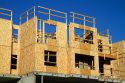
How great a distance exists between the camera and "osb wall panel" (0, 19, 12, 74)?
32844 mm

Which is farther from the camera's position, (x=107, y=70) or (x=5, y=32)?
(x=107, y=70)

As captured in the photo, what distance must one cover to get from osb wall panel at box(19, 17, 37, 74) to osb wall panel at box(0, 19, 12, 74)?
161 cm

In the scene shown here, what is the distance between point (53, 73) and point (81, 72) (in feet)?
15.1

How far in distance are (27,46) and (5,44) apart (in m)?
2.39

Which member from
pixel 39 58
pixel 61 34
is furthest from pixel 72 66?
pixel 39 58

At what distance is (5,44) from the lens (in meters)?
33.6

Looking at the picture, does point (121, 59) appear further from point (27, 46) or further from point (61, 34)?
point (27, 46)

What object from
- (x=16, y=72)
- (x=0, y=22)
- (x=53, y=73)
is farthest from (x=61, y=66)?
(x=0, y=22)

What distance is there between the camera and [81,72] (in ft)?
115

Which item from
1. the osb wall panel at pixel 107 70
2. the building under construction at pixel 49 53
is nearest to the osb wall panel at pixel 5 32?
the building under construction at pixel 49 53

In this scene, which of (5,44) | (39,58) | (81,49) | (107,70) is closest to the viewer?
(39,58)

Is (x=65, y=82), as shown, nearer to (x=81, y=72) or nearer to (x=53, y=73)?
(x=81, y=72)

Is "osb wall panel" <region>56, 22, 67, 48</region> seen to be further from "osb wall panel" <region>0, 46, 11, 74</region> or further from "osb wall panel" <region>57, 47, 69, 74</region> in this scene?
"osb wall panel" <region>0, 46, 11, 74</region>

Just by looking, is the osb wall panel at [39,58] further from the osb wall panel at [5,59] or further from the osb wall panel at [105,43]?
the osb wall panel at [105,43]
